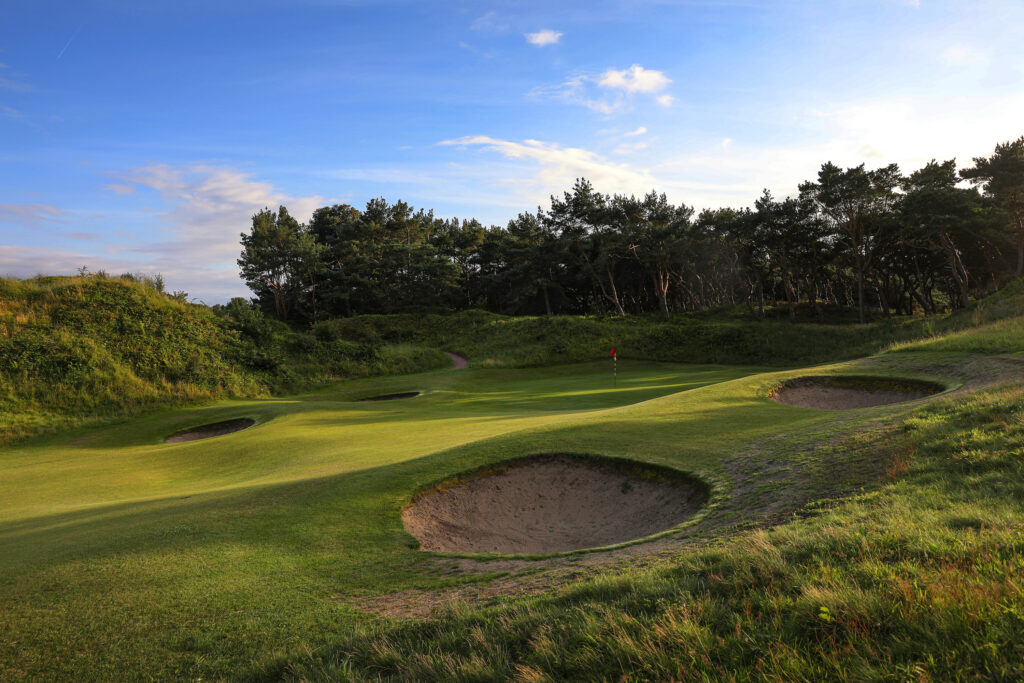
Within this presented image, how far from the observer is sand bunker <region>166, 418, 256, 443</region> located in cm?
2067

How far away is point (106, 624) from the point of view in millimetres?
5188

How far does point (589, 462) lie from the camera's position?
1060 cm

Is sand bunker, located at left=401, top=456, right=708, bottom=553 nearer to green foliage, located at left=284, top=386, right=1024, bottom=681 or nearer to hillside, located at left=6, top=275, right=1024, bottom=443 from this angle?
green foliage, located at left=284, top=386, right=1024, bottom=681

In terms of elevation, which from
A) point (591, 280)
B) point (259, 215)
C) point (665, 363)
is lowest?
point (665, 363)

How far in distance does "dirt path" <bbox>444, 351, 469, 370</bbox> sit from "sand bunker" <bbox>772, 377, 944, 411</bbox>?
93.6ft

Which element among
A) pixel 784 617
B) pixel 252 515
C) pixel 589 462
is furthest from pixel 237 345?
pixel 784 617

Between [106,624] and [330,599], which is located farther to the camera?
[330,599]

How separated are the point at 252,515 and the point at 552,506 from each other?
5475 millimetres

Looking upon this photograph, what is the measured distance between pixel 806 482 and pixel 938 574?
186 inches

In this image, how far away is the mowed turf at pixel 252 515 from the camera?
500 cm

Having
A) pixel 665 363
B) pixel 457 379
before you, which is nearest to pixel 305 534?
pixel 457 379

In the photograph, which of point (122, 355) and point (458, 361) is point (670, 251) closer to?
point (458, 361)

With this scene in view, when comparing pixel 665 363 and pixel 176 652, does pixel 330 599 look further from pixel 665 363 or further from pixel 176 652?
pixel 665 363

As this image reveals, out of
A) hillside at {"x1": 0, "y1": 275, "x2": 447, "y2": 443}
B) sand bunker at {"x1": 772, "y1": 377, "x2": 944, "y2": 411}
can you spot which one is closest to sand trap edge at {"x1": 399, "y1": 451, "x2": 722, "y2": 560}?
sand bunker at {"x1": 772, "y1": 377, "x2": 944, "y2": 411}
